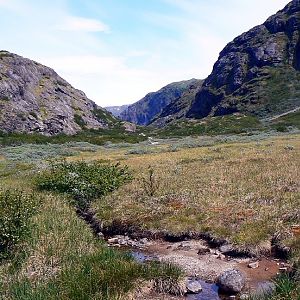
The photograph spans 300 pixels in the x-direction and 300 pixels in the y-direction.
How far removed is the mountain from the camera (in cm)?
14100

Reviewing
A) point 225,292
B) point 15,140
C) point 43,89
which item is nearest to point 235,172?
point 225,292

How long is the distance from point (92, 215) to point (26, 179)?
33.2 ft

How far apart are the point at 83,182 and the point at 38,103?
14292 cm

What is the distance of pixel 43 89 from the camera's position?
17262 centimetres

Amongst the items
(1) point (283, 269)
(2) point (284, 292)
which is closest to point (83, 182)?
(1) point (283, 269)

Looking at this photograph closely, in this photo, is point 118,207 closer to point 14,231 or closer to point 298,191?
point 14,231

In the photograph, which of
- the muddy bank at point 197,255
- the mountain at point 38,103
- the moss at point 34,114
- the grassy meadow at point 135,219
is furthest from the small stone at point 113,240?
the moss at point 34,114

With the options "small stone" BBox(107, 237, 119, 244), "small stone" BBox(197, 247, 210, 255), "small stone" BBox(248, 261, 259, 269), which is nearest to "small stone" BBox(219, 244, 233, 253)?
"small stone" BBox(197, 247, 210, 255)

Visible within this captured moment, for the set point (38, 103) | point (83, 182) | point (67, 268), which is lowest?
point (67, 268)

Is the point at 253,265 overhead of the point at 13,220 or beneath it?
beneath

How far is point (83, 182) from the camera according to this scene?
24.5 meters

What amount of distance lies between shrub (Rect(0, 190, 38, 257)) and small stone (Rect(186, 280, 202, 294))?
19.3ft

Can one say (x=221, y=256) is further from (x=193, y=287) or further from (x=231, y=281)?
(x=193, y=287)

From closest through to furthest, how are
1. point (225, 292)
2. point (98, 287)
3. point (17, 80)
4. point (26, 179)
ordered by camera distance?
point (98, 287) → point (225, 292) → point (26, 179) → point (17, 80)
